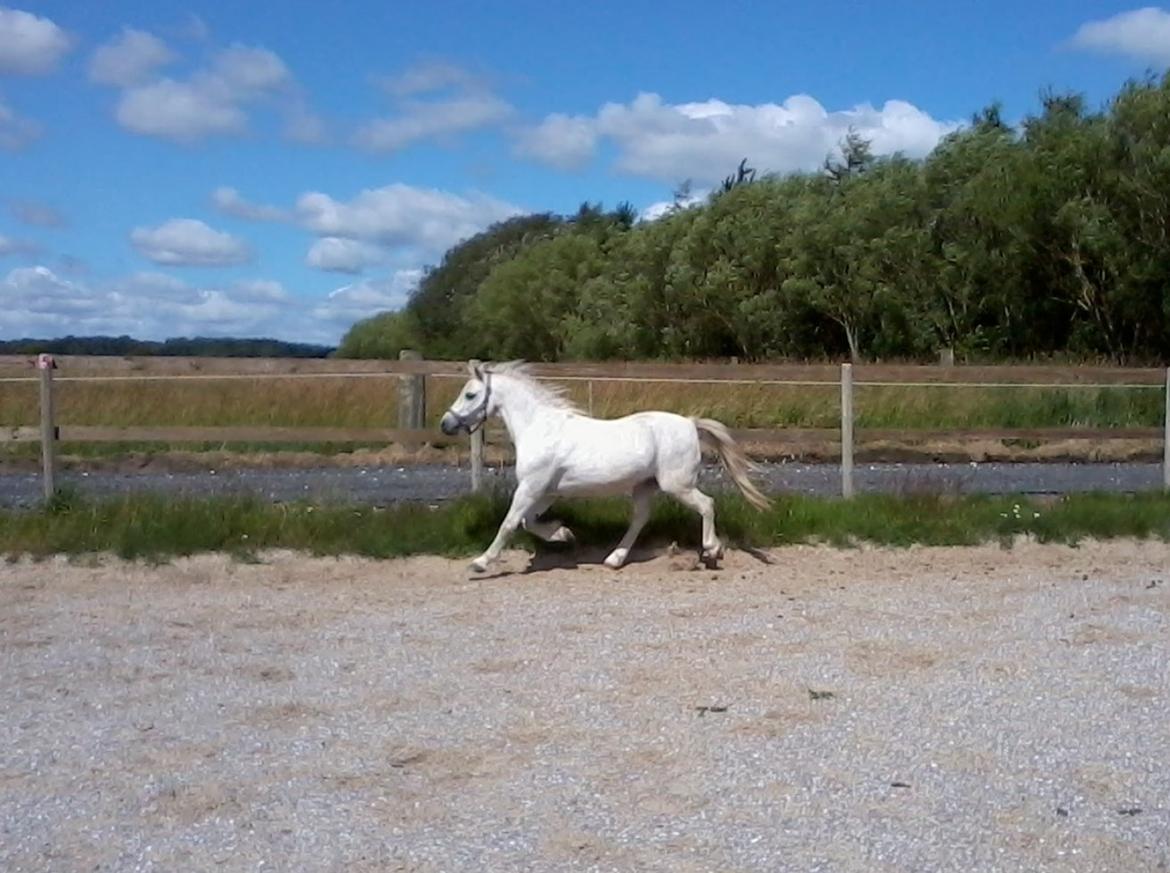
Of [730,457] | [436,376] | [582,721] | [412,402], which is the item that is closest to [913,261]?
[412,402]

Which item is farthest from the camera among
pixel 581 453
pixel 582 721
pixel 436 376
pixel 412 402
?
pixel 412 402

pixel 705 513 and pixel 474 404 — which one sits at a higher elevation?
pixel 474 404

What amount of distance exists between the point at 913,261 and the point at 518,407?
83.1 feet

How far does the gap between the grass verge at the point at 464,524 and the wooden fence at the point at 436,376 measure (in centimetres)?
96

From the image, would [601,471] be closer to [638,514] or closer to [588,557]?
[638,514]

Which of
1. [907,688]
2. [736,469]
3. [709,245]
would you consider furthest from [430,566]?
[709,245]

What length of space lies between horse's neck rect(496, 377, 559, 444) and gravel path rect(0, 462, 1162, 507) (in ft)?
6.41

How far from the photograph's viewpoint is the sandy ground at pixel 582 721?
4.45 meters

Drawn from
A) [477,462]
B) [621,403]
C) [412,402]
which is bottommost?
[477,462]

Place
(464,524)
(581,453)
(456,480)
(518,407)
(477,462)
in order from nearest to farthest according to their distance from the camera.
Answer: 1. (581,453)
2. (518,407)
3. (464,524)
4. (477,462)
5. (456,480)

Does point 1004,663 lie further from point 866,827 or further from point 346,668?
point 346,668

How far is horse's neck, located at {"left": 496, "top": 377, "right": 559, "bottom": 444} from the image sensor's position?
10172 millimetres

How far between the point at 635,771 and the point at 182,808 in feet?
5.52

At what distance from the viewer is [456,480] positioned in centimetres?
1494
